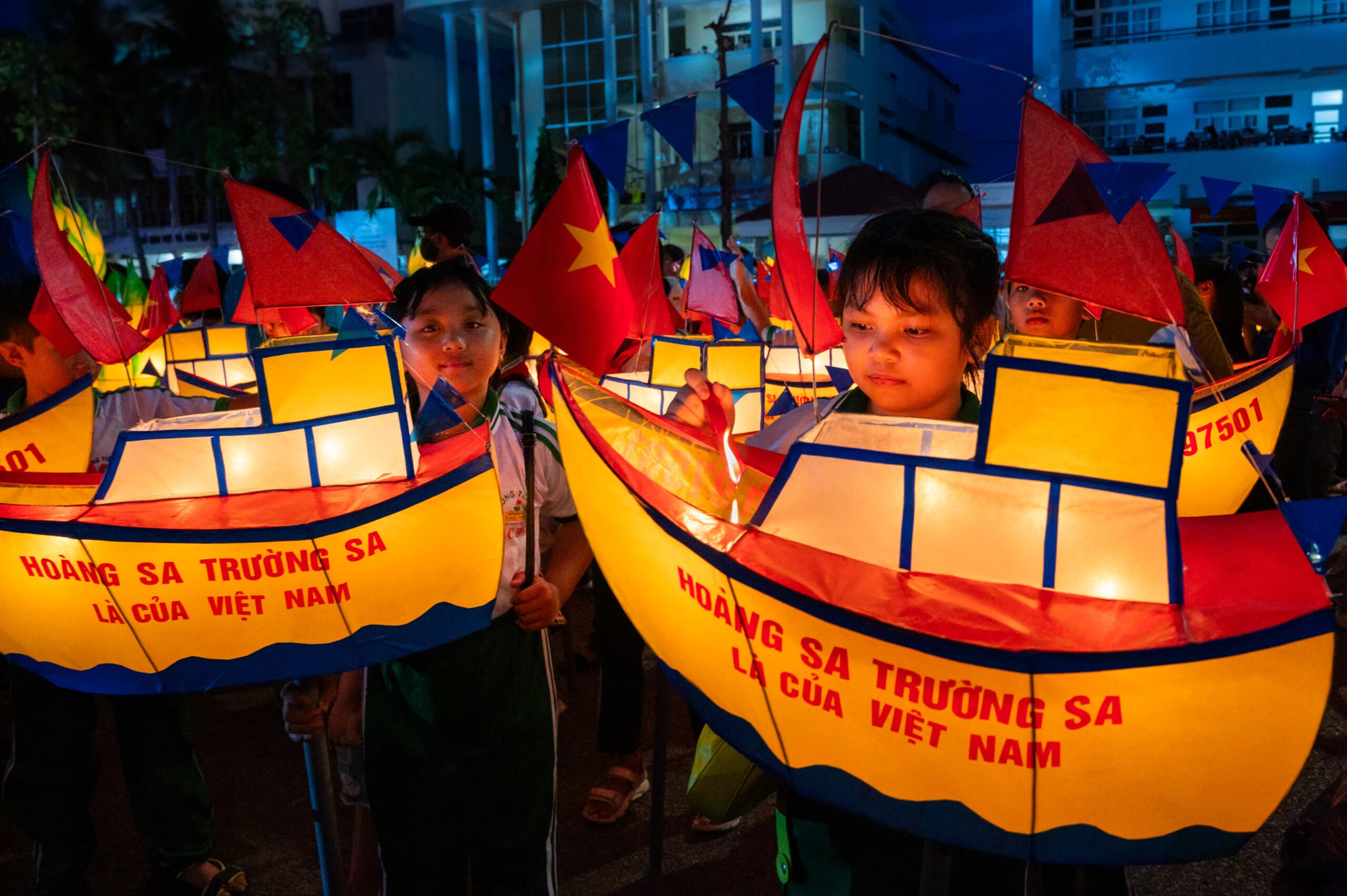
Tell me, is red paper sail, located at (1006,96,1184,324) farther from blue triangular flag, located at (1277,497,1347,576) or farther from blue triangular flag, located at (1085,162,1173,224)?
blue triangular flag, located at (1277,497,1347,576)

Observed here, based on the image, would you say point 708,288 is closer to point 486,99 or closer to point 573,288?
point 573,288

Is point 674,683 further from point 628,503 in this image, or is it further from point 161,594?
point 161,594

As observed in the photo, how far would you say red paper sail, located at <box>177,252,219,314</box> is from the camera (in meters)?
7.59

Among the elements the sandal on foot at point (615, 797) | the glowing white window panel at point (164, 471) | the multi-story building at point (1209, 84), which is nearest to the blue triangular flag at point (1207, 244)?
the sandal on foot at point (615, 797)

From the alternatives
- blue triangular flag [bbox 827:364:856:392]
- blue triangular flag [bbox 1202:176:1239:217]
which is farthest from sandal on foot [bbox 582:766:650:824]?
blue triangular flag [bbox 1202:176:1239:217]

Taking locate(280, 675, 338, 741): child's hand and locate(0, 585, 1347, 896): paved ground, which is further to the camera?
locate(0, 585, 1347, 896): paved ground

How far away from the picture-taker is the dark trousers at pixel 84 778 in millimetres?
2801

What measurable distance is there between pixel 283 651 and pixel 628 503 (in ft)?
2.44

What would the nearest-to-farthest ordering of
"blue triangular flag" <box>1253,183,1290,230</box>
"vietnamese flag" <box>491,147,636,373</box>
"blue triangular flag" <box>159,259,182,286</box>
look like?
1. "vietnamese flag" <box>491,147,636,373</box>
2. "blue triangular flag" <box>1253,183,1290,230</box>
3. "blue triangular flag" <box>159,259,182,286</box>

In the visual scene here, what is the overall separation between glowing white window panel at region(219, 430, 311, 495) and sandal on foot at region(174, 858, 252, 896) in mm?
1842

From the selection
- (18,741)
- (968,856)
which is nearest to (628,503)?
(968,856)

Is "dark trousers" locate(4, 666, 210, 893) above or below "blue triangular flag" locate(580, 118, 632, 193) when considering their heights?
below

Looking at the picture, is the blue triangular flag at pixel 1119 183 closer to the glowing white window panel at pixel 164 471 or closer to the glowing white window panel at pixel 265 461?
the glowing white window panel at pixel 265 461

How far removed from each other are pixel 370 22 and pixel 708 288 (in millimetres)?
41597
